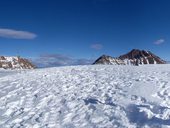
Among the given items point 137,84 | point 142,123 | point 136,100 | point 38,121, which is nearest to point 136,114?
point 142,123

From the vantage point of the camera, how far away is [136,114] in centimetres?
1041

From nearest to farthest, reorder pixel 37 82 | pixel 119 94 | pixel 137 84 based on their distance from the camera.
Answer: pixel 119 94 < pixel 137 84 < pixel 37 82

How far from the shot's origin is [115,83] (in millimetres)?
16422

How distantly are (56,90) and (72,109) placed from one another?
4.09 metres

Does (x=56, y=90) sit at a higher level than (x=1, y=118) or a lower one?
higher

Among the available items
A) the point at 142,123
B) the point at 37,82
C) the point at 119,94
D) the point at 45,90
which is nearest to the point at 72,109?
the point at 119,94

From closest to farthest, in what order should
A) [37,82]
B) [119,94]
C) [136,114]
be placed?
1. [136,114]
2. [119,94]
3. [37,82]

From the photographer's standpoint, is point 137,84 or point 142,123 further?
point 137,84

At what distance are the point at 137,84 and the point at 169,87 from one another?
1.93 meters

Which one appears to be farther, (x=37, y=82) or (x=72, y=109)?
(x=37, y=82)

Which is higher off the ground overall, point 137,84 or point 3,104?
point 137,84

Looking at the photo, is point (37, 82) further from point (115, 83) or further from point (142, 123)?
point (142, 123)

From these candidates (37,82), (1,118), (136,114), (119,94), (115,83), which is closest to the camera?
(136,114)

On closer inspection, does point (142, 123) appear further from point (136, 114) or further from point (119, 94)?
point (119, 94)
